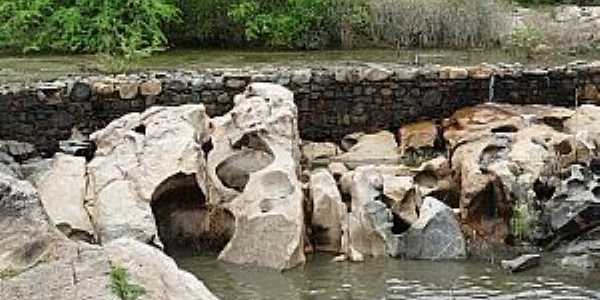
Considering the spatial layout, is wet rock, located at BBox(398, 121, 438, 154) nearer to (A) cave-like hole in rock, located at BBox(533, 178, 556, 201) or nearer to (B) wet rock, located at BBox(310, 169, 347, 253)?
(A) cave-like hole in rock, located at BBox(533, 178, 556, 201)

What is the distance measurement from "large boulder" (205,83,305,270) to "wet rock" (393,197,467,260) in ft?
3.52

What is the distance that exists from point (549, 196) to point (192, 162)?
155 inches

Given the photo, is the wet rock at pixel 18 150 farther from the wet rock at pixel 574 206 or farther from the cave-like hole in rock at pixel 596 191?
the cave-like hole in rock at pixel 596 191

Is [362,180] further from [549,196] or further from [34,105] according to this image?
[34,105]

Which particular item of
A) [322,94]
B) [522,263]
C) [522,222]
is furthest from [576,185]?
[322,94]

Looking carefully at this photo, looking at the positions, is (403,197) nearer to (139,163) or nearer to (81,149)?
(139,163)

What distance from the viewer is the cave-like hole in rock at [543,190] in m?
12.1

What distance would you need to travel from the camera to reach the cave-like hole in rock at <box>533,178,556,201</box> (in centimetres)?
1211

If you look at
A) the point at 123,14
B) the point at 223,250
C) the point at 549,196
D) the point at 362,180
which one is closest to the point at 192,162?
the point at 223,250

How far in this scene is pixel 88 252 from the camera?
5297 millimetres

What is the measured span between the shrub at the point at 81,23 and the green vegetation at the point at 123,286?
15.2 m

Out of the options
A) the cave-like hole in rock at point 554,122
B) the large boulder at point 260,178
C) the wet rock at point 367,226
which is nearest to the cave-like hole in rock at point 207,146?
the large boulder at point 260,178

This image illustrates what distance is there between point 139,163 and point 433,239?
3.03m

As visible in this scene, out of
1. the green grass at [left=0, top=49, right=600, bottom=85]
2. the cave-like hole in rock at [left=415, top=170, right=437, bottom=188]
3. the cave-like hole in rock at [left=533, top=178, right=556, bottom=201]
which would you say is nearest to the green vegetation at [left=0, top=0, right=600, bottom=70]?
the green grass at [left=0, top=49, right=600, bottom=85]
